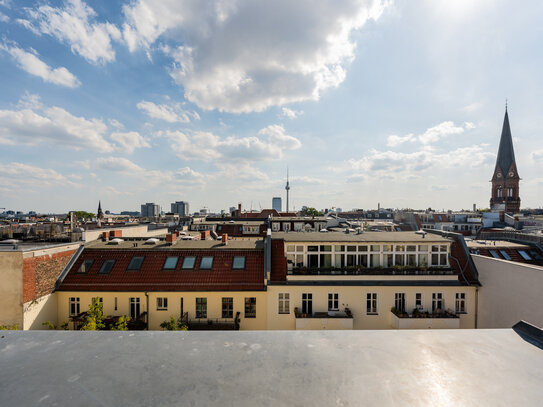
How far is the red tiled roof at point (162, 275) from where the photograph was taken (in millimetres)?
19312

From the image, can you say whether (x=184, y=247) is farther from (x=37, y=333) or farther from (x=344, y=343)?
(x=344, y=343)

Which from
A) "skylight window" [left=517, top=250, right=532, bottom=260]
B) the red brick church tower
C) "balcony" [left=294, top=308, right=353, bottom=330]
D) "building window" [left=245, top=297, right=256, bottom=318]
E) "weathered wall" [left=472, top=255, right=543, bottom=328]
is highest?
the red brick church tower

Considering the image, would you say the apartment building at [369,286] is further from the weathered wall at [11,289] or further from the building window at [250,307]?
the weathered wall at [11,289]

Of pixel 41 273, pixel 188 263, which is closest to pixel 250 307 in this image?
pixel 188 263

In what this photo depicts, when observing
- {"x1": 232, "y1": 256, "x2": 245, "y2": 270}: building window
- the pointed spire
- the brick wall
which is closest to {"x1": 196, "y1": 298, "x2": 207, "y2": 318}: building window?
{"x1": 232, "y1": 256, "x2": 245, "y2": 270}: building window

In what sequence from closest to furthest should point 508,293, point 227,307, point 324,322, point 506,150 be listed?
point 508,293 → point 324,322 → point 227,307 → point 506,150

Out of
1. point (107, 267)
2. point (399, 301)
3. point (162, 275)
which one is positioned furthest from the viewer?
point (107, 267)

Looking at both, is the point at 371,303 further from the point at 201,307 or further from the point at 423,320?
the point at 201,307

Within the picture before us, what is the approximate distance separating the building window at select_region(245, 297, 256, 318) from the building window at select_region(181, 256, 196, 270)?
5317mm

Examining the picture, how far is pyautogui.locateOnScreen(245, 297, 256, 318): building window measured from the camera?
1928cm

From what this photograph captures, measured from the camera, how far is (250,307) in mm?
19375

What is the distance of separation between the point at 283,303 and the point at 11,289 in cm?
1807

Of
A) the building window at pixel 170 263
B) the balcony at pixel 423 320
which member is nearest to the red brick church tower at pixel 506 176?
the balcony at pixel 423 320

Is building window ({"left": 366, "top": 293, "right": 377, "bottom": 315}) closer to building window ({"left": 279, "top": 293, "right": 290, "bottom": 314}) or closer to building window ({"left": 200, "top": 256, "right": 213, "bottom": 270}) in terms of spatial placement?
building window ({"left": 279, "top": 293, "right": 290, "bottom": 314})
